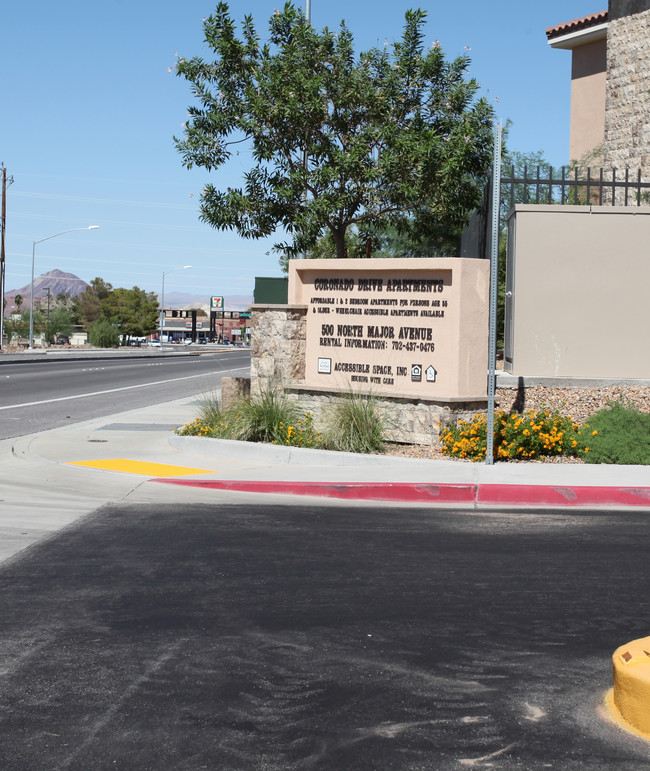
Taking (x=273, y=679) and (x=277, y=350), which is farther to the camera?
(x=277, y=350)

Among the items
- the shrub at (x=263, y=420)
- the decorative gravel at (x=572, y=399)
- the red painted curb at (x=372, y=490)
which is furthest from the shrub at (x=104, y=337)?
the red painted curb at (x=372, y=490)

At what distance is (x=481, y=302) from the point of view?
1352cm

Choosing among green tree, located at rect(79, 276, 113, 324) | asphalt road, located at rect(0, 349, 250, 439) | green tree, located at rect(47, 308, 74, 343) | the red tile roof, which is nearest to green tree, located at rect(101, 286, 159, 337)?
green tree, located at rect(79, 276, 113, 324)

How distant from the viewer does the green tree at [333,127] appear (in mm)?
20781

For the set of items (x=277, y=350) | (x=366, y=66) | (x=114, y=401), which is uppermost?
(x=366, y=66)

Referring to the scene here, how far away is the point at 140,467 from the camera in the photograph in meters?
13.0

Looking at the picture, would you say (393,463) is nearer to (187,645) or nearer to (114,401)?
(187,645)

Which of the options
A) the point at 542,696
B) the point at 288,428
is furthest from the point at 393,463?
the point at 542,696

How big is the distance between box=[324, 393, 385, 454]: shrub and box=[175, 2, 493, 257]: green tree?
7.82 m

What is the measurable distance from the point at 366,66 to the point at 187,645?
18.6 m

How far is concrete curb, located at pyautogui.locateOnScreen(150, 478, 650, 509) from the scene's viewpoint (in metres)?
10.5

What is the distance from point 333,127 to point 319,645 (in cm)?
1778

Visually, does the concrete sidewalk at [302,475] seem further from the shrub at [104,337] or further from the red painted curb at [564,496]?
the shrub at [104,337]

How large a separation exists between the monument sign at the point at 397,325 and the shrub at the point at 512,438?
19.2 inches
